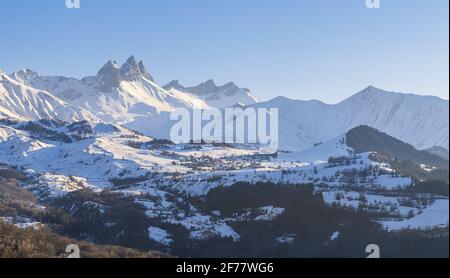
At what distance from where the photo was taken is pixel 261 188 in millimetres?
195375

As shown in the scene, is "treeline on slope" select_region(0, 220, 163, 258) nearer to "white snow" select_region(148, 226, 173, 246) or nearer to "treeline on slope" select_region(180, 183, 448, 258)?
"treeline on slope" select_region(180, 183, 448, 258)

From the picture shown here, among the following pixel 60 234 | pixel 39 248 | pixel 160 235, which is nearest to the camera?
pixel 39 248

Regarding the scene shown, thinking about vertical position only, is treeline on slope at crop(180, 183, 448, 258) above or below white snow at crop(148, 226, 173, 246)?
above

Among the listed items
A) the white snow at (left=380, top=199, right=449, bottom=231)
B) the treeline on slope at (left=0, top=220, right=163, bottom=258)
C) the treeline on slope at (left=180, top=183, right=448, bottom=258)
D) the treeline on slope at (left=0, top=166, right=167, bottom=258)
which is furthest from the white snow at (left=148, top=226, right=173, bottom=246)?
the white snow at (left=380, top=199, right=449, bottom=231)

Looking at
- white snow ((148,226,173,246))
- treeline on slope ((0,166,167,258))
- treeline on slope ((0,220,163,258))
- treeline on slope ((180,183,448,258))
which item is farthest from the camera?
white snow ((148,226,173,246))

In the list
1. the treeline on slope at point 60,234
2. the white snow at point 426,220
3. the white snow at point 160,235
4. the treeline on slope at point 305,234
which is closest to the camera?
the treeline on slope at point 60,234

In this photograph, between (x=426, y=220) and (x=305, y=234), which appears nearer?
(x=426, y=220)

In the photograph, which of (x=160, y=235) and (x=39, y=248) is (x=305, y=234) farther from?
(x=39, y=248)

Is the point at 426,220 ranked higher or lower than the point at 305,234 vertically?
higher

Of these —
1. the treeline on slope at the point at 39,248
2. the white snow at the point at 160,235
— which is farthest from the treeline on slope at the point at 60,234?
the white snow at the point at 160,235

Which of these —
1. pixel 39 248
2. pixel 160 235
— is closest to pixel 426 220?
pixel 160 235

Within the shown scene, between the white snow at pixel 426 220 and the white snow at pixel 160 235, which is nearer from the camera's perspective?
the white snow at pixel 426 220

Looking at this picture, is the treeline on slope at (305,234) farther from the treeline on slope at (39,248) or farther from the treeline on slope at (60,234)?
the treeline on slope at (39,248)
